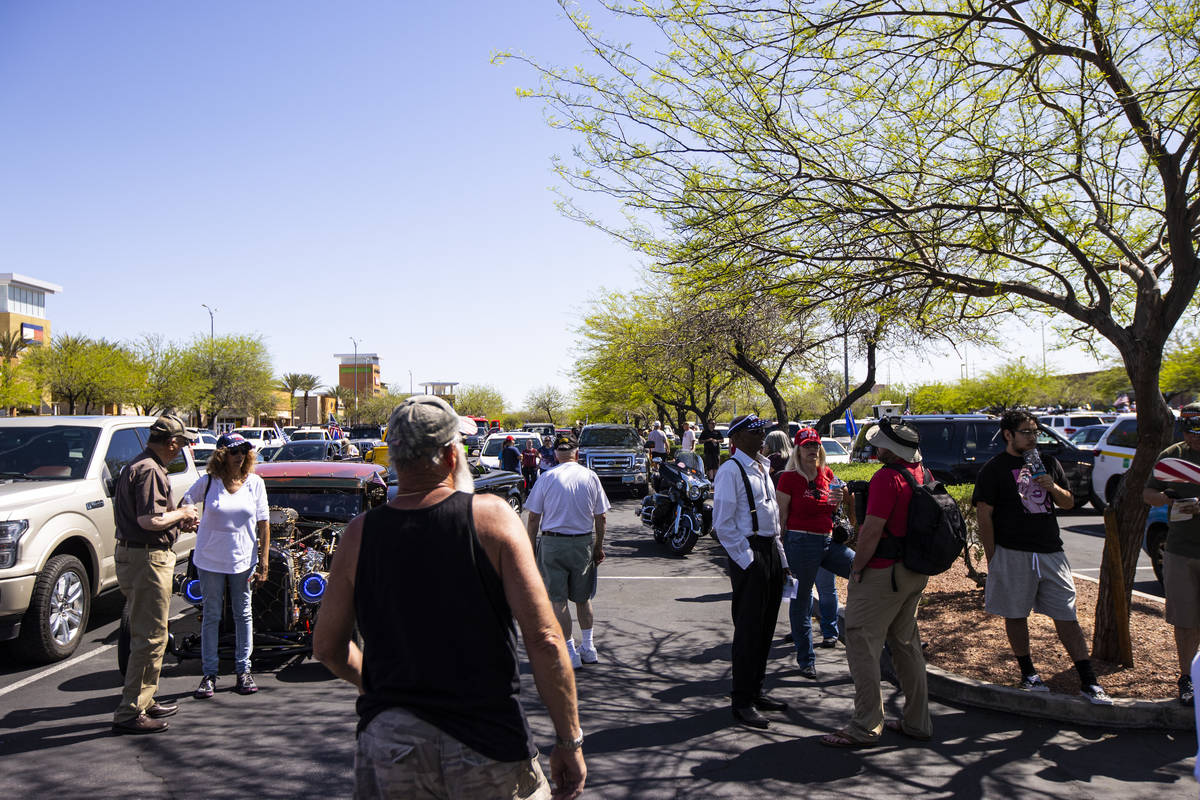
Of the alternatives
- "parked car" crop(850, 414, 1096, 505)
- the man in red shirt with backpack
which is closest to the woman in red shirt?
the man in red shirt with backpack

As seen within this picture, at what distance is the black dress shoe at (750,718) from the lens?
5215 mm

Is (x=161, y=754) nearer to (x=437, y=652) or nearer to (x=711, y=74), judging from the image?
(x=437, y=652)

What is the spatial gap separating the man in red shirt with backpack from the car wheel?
5828mm

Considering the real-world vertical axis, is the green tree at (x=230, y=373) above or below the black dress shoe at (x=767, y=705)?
above

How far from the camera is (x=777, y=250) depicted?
7312 mm

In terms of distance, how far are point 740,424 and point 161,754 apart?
402 cm

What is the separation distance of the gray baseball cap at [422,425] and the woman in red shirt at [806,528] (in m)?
4.38

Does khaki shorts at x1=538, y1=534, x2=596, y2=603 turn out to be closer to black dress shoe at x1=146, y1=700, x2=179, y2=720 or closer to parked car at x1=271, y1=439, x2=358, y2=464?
black dress shoe at x1=146, y1=700, x2=179, y2=720

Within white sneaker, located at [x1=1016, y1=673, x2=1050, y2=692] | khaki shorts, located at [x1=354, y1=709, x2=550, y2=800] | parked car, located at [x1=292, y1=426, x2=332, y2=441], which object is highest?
parked car, located at [x1=292, y1=426, x2=332, y2=441]

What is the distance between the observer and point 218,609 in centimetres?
583

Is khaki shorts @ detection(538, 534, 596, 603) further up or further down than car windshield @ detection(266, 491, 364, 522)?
further down

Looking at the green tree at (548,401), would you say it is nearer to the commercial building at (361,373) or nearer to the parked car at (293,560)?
the commercial building at (361,373)

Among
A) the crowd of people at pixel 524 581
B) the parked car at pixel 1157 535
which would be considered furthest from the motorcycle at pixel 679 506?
the parked car at pixel 1157 535

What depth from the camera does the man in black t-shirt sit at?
5395mm
